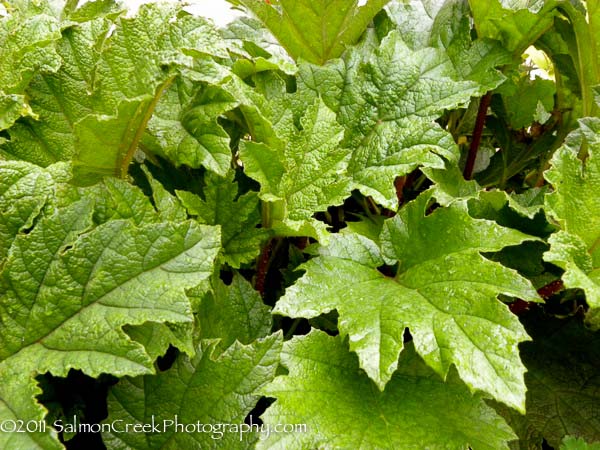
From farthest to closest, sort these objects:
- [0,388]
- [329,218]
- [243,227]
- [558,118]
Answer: [558,118] < [329,218] < [243,227] < [0,388]

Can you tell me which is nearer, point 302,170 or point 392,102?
point 302,170

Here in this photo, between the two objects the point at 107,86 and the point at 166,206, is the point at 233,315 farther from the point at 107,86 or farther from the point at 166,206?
the point at 107,86

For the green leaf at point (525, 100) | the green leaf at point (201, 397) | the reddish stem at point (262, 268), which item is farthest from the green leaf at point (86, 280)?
the green leaf at point (525, 100)

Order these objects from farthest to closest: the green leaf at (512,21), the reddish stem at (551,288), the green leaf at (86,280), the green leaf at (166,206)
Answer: the green leaf at (512,21), the reddish stem at (551,288), the green leaf at (166,206), the green leaf at (86,280)

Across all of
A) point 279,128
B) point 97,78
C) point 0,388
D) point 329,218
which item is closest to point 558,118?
point 329,218

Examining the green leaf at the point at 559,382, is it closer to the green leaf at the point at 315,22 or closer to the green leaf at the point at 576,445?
the green leaf at the point at 576,445

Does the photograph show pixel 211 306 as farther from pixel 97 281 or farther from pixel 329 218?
Answer: pixel 329 218

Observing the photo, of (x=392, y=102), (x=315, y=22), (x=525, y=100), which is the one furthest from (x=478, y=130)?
(x=315, y=22)
